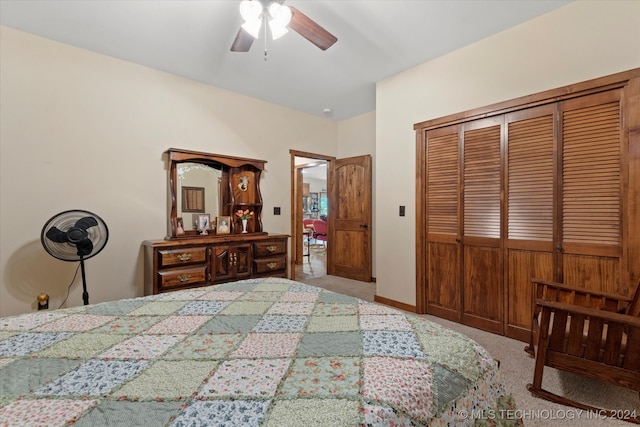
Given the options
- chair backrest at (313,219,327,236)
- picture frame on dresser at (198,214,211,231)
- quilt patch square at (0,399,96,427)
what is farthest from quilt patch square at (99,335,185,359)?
chair backrest at (313,219,327,236)

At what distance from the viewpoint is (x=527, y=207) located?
247 centimetres

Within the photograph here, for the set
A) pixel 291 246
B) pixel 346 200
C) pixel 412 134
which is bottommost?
pixel 291 246

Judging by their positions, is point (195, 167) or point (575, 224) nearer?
point (575, 224)

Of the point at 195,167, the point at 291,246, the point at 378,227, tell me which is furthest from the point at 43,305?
the point at 378,227

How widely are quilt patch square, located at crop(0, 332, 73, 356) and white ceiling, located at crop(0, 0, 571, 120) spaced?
229 cm

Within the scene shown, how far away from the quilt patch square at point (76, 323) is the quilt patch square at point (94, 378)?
0.36 metres

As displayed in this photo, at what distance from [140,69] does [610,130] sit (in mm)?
4205

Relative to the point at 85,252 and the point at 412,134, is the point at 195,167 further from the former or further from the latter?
the point at 412,134

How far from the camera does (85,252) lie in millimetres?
2445

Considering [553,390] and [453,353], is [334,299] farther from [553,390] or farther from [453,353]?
[553,390]

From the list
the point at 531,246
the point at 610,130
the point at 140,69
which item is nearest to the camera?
the point at 610,130

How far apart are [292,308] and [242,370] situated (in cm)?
56

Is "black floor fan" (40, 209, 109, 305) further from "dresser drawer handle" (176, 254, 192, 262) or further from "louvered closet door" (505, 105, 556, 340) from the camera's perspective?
"louvered closet door" (505, 105, 556, 340)

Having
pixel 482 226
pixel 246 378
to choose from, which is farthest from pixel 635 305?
pixel 246 378
